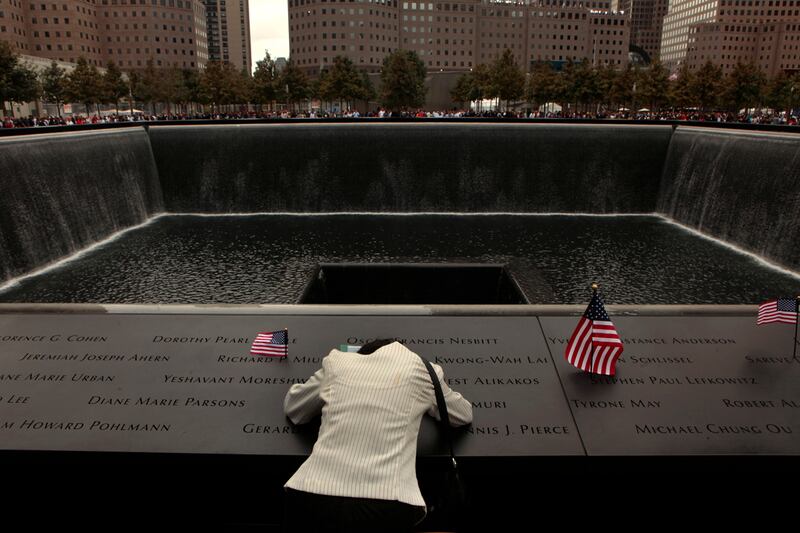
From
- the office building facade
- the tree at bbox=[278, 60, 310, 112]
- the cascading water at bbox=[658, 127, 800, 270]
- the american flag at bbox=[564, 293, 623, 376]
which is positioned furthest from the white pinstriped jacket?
the office building facade

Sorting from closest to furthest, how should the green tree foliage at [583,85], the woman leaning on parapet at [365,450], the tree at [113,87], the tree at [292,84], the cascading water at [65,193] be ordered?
the woman leaning on parapet at [365,450] → the cascading water at [65,193] → the tree at [113,87] → the green tree foliage at [583,85] → the tree at [292,84]

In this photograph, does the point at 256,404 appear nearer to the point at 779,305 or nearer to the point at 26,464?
the point at 26,464

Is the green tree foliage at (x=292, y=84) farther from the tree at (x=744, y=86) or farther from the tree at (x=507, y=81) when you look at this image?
the tree at (x=744, y=86)

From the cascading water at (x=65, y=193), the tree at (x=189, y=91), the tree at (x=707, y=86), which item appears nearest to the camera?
the cascading water at (x=65, y=193)

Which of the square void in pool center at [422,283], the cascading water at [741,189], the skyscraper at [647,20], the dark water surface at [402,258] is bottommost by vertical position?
the dark water surface at [402,258]

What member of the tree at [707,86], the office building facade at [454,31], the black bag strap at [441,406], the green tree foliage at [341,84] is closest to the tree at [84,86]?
the green tree foliage at [341,84]

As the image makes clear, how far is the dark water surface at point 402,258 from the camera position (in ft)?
38.8

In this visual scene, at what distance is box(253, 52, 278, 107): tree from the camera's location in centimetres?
5203

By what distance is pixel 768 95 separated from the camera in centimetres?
5009

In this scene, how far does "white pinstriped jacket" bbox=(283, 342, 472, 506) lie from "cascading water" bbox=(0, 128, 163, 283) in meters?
13.0

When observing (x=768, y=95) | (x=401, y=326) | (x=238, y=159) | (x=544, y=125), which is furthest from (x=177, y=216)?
(x=768, y=95)

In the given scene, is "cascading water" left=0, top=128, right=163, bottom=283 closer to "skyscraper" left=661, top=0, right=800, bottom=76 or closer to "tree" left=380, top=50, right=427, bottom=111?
"tree" left=380, top=50, right=427, bottom=111

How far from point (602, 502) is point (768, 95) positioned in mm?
56526

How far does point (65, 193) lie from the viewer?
1625 centimetres
